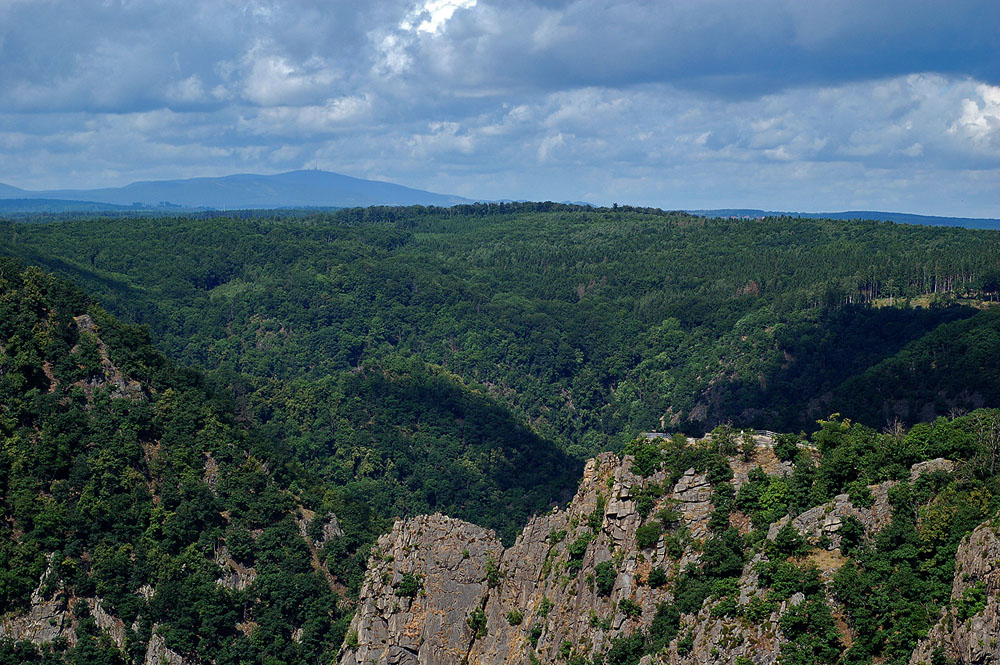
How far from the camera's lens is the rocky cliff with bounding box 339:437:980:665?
53906 mm

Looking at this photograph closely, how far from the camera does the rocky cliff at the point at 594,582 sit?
53.9 meters

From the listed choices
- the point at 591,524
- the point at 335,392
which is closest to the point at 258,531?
the point at 591,524

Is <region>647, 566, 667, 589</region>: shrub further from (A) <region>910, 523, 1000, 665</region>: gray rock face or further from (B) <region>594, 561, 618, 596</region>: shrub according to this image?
(A) <region>910, 523, 1000, 665</region>: gray rock face

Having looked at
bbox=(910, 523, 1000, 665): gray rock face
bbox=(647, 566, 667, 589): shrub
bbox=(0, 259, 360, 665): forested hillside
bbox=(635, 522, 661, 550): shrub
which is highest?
bbox=(910, 523, 1000, 665): gray rock face

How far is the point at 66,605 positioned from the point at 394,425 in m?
93.4

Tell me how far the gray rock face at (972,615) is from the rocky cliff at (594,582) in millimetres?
138

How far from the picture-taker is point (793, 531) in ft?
182

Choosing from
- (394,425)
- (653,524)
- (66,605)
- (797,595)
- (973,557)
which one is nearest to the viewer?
(973,557)

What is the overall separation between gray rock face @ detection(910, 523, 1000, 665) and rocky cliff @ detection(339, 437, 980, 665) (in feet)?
0.45

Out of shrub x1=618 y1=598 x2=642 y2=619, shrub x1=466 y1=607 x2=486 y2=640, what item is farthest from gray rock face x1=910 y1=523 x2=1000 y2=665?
shrub x1=466 y1=607 x2=486 y2=640

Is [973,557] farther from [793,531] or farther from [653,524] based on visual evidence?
[653,524]

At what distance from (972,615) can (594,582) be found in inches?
1010

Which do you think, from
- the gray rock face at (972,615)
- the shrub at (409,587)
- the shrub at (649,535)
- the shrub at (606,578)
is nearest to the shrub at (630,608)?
the shrub at (606,578)

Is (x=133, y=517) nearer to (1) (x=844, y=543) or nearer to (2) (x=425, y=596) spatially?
(2) (x=425, y=596)
